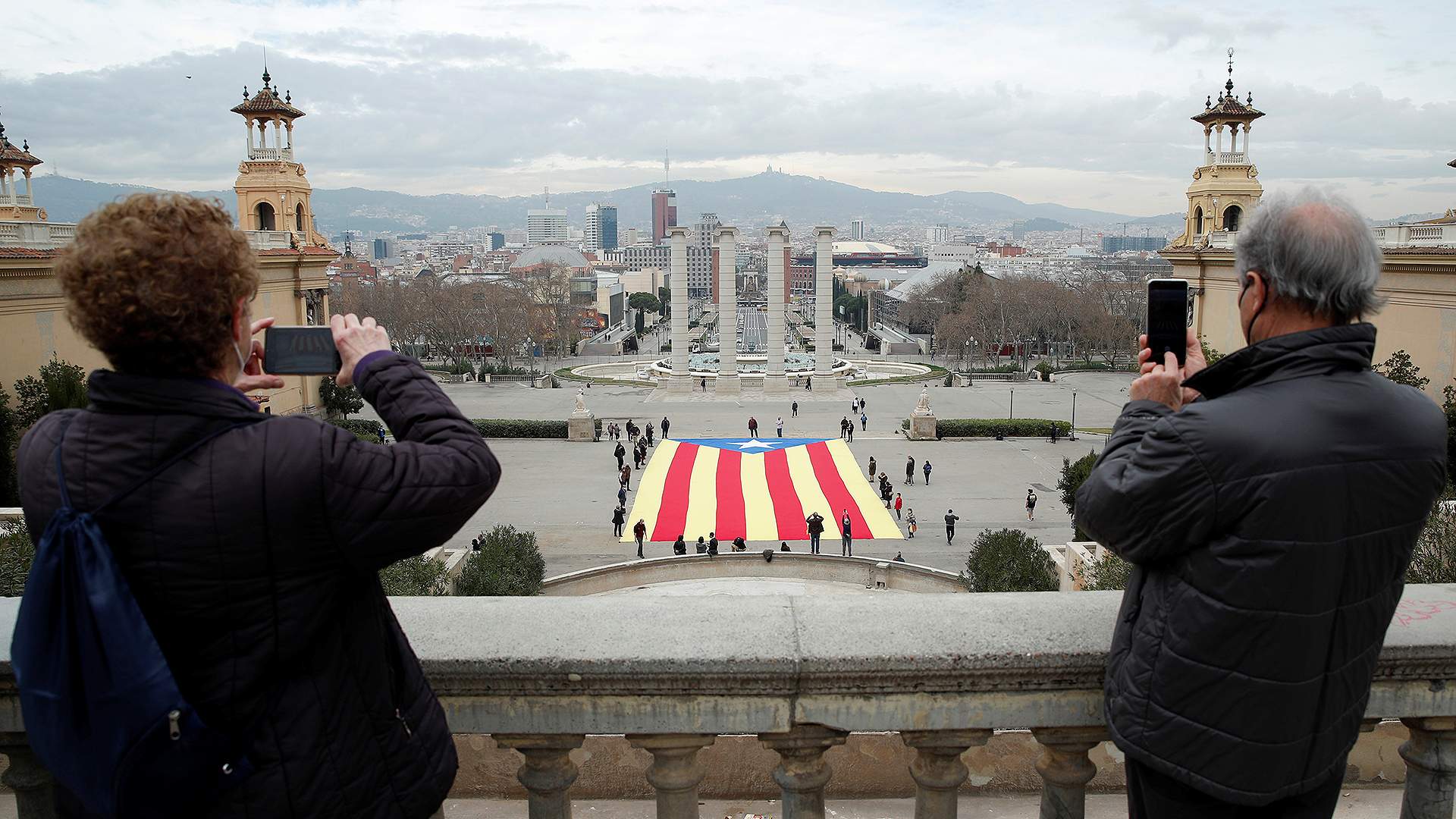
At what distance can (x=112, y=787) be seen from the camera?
5.93ft

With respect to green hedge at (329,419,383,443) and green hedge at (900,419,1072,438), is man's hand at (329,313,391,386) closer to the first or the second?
green hedge at (329,419,383,443)

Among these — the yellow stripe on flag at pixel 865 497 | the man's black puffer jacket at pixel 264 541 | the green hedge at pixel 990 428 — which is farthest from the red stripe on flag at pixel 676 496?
the man's black puffer jacket at pixel 264 541

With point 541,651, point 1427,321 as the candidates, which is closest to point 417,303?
point 1427,321

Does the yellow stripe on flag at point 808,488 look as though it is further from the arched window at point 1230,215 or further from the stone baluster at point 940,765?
the arched window at point 1230,215

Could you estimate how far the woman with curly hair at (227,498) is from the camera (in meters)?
1.84

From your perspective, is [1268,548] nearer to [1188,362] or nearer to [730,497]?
[1188,362]

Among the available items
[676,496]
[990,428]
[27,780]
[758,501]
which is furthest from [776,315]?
[27,780]

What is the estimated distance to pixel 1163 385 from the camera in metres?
2.52

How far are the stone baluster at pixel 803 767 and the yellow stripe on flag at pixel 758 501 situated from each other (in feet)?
63.0

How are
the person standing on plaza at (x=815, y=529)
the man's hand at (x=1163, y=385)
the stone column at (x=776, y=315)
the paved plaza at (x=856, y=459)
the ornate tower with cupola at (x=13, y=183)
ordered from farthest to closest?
the stone column at (x=776, y=315), the ornate tower with cupola at (x=13, y=183), the paved plaza at (x=856, y=459), the person standing on plaza at (x=815, y=529), the man's hand at (x=1163, y=385)

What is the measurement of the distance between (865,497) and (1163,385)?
77.0 feet

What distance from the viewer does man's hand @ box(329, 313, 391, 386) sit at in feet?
7.49

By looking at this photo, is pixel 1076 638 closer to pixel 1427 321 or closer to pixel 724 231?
pixel 1427 321

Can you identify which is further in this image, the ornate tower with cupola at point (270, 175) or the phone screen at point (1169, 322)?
the ornate tower with cupola at point (270, 175)
